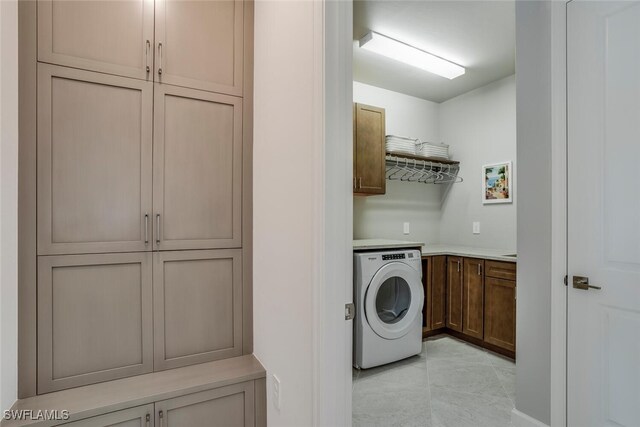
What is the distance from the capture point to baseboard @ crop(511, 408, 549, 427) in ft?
5.63

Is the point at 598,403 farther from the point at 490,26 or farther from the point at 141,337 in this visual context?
the point at 490,26

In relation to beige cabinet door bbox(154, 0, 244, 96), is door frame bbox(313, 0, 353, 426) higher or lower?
lower

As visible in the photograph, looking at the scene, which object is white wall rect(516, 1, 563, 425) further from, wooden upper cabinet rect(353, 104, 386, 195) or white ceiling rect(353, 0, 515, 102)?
wooden upper cabinet rect(353, 104, 386, 195)

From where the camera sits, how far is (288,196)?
4.49ft

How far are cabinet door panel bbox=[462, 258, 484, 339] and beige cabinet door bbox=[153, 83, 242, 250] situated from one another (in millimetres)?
2232

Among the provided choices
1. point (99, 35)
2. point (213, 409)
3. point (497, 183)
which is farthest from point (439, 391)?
point (99, 35)

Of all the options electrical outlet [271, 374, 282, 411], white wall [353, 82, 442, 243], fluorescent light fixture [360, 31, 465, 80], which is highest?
fluorescent light fixture [360, 31, 465, 80]

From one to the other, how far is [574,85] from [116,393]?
2626 millimetres

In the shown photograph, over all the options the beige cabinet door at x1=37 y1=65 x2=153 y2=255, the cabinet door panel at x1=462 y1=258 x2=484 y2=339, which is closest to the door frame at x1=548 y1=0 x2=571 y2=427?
the cabinet door panel at x1=462 y1=258 x2=484 y2=339

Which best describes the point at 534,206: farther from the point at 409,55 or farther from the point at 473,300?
the point at 409,55

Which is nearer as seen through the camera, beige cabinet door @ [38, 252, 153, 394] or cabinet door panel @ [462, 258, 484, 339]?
beige cabinet door @ [38, 252, 153, 394]

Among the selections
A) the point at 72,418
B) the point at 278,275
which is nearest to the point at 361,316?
the point at 278,275

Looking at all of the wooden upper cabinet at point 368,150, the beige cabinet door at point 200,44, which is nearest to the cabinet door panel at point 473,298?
the wooden upper cabinet at point 368,150

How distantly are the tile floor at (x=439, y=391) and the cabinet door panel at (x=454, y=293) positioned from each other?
0.29 metres
